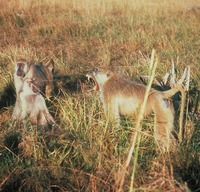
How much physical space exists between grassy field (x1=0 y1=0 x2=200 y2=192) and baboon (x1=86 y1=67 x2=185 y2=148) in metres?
0.14

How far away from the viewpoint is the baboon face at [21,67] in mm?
3371

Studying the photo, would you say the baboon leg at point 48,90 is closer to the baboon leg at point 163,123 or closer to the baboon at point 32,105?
the baboon at point 32,105

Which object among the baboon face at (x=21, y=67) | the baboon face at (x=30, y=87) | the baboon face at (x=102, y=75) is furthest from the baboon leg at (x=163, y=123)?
the baboon face at (x=21, y=67)

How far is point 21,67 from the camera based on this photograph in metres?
3.44

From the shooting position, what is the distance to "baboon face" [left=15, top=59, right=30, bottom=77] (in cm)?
337

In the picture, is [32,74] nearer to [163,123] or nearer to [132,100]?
[132,100]

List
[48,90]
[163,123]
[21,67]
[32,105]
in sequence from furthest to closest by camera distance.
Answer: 1. [48,90]
2. [21,67]
3. [32,105]
4. [163,123]

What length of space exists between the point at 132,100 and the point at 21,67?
1388 mm

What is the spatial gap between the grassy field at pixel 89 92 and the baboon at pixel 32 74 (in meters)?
0.29

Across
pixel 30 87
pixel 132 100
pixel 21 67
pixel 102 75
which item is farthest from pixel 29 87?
pixel 132 100

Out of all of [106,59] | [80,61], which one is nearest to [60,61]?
[80,61]

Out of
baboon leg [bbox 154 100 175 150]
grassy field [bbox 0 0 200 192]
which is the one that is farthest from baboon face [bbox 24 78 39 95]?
baboon leg [bbox 154 100 175 150]

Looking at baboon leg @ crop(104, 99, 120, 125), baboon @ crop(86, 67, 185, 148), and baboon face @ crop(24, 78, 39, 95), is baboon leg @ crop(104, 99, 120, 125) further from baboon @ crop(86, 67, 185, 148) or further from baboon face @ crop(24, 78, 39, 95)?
A: baboon face @ crop(24, 78, 39, 95)

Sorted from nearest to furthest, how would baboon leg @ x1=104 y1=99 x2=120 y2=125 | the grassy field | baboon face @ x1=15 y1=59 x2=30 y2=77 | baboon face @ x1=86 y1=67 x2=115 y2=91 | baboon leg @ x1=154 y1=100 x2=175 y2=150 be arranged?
the grassy field → baboon leg @ x1=154 y1=100 x2=175 y2=150 → baboon leg @ x1=104 y1=99 x2=120 y2=125 → baboon face @ x1=15 y1=59 x2=30 y2=77 → baboon face @ x1=86 y1=67 x2=115 y2=91
